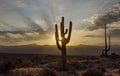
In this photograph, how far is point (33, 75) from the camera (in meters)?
18.3

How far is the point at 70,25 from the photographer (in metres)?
29.8

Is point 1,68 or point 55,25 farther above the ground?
point 55,25

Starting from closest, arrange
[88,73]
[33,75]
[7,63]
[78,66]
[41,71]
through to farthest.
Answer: [33,75], [41,71], [88,73], [7,63], [78,66]

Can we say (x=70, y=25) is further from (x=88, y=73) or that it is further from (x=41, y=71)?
(x=41, y=71)

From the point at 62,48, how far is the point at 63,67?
83.7 inches

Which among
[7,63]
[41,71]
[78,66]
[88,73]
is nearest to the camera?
[41,71]

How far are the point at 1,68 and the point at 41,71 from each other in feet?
16.0

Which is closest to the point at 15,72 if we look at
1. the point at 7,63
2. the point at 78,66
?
the point at 7,63

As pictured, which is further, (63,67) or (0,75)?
(63,67)

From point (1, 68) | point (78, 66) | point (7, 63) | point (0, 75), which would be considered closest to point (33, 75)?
point (0, 75)

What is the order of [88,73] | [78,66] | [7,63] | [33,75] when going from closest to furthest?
[33,75], [88,73], [7,63], [78,66]

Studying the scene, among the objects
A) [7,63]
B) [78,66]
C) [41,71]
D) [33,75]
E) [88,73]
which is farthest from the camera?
[78,66]

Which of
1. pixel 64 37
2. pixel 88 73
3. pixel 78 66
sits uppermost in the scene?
pixel 64 37

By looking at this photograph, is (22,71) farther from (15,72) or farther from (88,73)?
(88,73)
